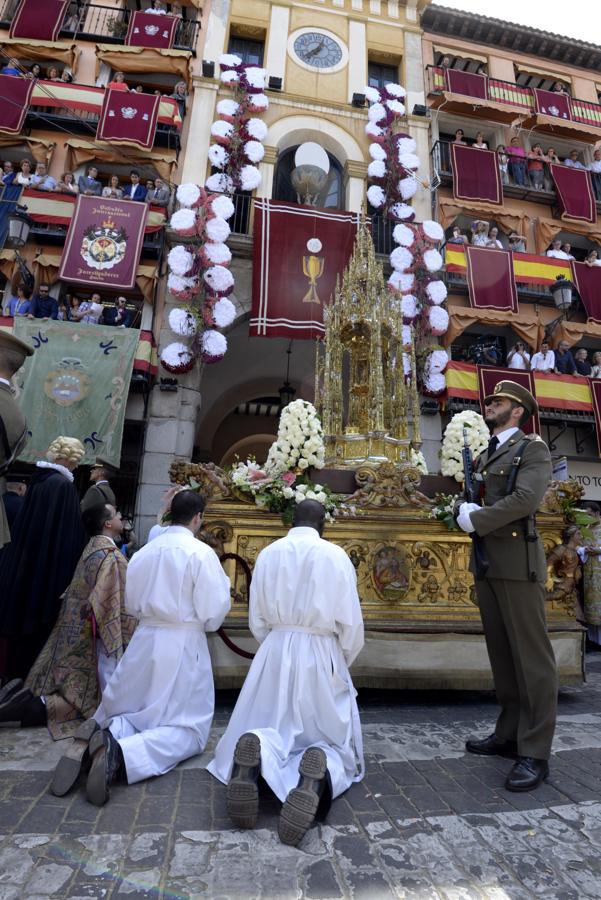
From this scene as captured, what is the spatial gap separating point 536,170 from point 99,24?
13.0 metres

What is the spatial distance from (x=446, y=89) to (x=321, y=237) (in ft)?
23.7

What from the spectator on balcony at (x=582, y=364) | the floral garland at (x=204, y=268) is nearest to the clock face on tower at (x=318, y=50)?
the floral garland at (x=204, y=268)

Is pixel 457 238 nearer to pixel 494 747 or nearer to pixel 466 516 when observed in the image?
pixel 466 516

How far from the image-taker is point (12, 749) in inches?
125

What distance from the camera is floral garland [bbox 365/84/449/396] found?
37.1ft

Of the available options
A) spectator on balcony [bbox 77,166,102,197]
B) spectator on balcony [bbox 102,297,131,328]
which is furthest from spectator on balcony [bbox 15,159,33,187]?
spectator on balcony [bbox 102,297,131,328]

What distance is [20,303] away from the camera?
10.5m

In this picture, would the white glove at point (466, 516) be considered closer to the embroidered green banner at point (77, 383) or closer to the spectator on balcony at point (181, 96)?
the embroidered green banner at point (77, 383)

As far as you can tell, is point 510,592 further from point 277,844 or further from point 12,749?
point 12,749

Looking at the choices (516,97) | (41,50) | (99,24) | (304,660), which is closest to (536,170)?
(516,97)

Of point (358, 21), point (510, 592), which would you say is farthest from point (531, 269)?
point (510, 592)

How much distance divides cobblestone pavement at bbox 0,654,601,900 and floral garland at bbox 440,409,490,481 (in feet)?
10.7

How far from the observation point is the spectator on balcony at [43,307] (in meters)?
10.4

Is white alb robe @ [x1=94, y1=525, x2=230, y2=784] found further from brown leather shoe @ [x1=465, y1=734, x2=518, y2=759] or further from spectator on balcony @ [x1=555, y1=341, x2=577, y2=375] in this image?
spectator on balcony @ [x1=555, y1=341, x2=577, y2=375]
